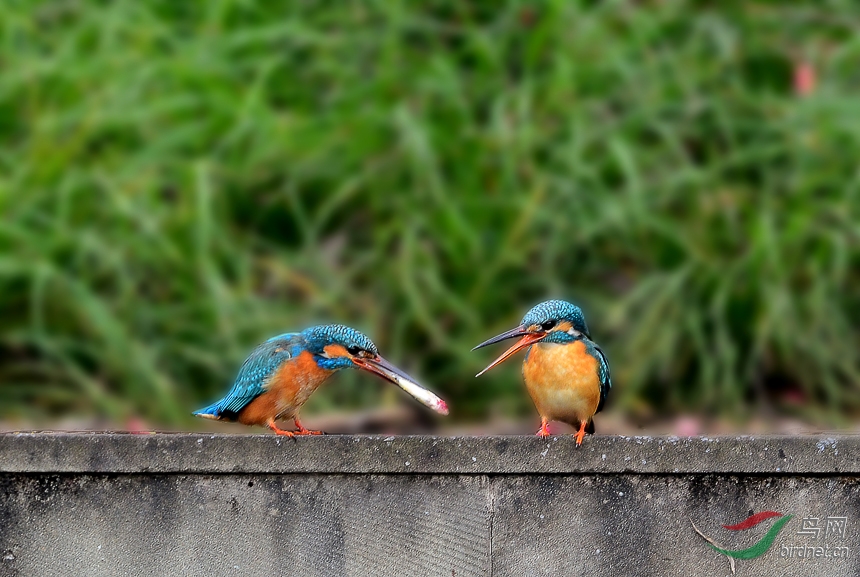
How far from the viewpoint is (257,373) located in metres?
2.77

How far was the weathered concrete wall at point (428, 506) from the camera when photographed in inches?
102

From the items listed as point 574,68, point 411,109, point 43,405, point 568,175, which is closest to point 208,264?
point 43,405

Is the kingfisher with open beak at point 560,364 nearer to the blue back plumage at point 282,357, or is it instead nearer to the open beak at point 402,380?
the open beak at point 402,380

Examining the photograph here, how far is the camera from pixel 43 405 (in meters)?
4.12

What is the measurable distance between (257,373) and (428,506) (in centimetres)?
54

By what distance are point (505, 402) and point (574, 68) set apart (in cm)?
175

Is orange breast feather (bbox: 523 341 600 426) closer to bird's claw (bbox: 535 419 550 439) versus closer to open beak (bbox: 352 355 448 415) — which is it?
bird's claw (bbox: 535 419 550 439)

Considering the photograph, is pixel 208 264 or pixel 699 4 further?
pixel 699 4

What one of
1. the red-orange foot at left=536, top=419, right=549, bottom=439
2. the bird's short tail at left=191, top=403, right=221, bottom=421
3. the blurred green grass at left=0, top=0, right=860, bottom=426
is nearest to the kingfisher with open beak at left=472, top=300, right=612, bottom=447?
the red-orange foot at left=536, top=419, right=549, bottom=439

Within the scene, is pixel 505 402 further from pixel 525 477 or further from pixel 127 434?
pixel 127 434

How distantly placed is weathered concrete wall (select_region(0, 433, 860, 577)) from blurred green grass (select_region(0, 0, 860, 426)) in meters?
1.39

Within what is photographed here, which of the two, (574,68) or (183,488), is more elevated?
(574,68)

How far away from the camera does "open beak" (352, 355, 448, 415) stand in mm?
2568

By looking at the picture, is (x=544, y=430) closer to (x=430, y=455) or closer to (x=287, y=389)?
(x=430, y=455)
